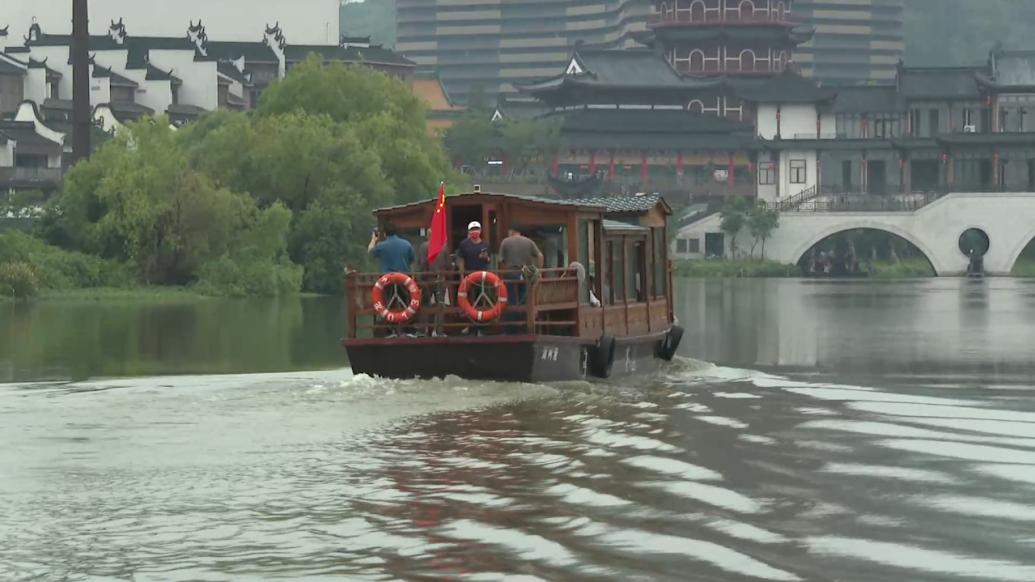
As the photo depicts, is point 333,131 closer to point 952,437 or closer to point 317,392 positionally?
point 317,392

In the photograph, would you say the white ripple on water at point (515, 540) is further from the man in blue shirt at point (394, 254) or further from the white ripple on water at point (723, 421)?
the man in blue shirt at point (394, 254)

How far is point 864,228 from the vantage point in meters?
96.8

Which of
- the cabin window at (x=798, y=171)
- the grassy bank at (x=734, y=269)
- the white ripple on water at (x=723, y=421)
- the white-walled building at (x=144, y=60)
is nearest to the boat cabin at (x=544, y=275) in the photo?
the white ripple on water at (x=723, y=421)

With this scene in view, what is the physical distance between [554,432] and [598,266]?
650 cm

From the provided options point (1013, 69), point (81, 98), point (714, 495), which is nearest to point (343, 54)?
point (1013, 69)

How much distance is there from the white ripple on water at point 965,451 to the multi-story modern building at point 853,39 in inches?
5109

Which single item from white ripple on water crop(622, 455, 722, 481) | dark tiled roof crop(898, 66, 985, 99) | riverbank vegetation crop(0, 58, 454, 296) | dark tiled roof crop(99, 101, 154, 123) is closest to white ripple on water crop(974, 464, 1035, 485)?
white ripple on water crop(622, 455, 722, 481)

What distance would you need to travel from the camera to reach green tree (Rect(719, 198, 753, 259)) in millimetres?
95000

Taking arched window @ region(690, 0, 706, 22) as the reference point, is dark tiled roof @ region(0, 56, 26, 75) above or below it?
below

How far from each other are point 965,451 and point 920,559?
15.5ft

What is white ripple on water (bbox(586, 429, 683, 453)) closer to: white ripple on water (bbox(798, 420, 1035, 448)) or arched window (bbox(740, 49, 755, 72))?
white ripple on water (bbox(798, 420, 1035, 448))

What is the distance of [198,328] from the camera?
121ft

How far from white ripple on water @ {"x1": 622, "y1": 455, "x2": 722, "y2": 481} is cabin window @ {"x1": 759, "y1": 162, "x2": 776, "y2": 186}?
293 feet

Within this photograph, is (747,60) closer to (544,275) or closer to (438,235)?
(544,275)
